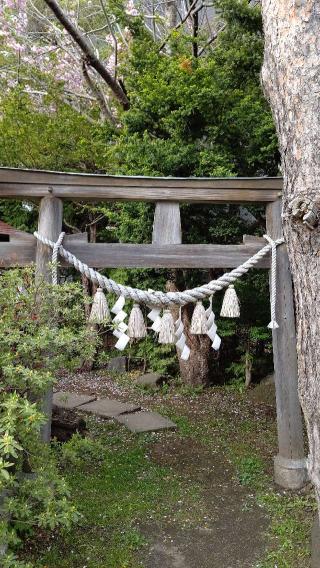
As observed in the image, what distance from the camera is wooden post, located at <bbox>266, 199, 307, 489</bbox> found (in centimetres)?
381

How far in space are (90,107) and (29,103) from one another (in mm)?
1048

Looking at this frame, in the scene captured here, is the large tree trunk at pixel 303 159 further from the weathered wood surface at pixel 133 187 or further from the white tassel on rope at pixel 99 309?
the white tassel on rope at pixel 99 309

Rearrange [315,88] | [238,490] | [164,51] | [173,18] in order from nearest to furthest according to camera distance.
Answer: [315,88]
[238,490]
[164,51]
[173,18]

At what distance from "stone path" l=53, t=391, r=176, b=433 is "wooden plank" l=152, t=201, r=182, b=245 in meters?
1.89

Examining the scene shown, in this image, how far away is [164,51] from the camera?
6.30 metres

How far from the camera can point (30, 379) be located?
8.09ft

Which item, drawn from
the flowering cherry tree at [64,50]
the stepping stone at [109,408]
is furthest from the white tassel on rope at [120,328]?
the flowering cherry tree at [64,50]

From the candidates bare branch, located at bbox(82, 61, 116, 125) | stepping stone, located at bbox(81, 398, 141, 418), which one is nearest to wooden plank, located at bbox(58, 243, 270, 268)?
stepping stone, located at bbox(81, 398, 141, 418)

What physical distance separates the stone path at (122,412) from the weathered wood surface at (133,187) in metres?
2.03

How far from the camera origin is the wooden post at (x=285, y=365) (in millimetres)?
Result: 3812

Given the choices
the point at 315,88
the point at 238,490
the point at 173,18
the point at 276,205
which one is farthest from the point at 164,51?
the point at 238,490

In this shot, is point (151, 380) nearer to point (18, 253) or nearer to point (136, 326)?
point (136, 326)

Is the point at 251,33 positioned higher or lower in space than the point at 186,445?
higher

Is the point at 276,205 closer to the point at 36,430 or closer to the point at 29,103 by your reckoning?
the point at 36,430
